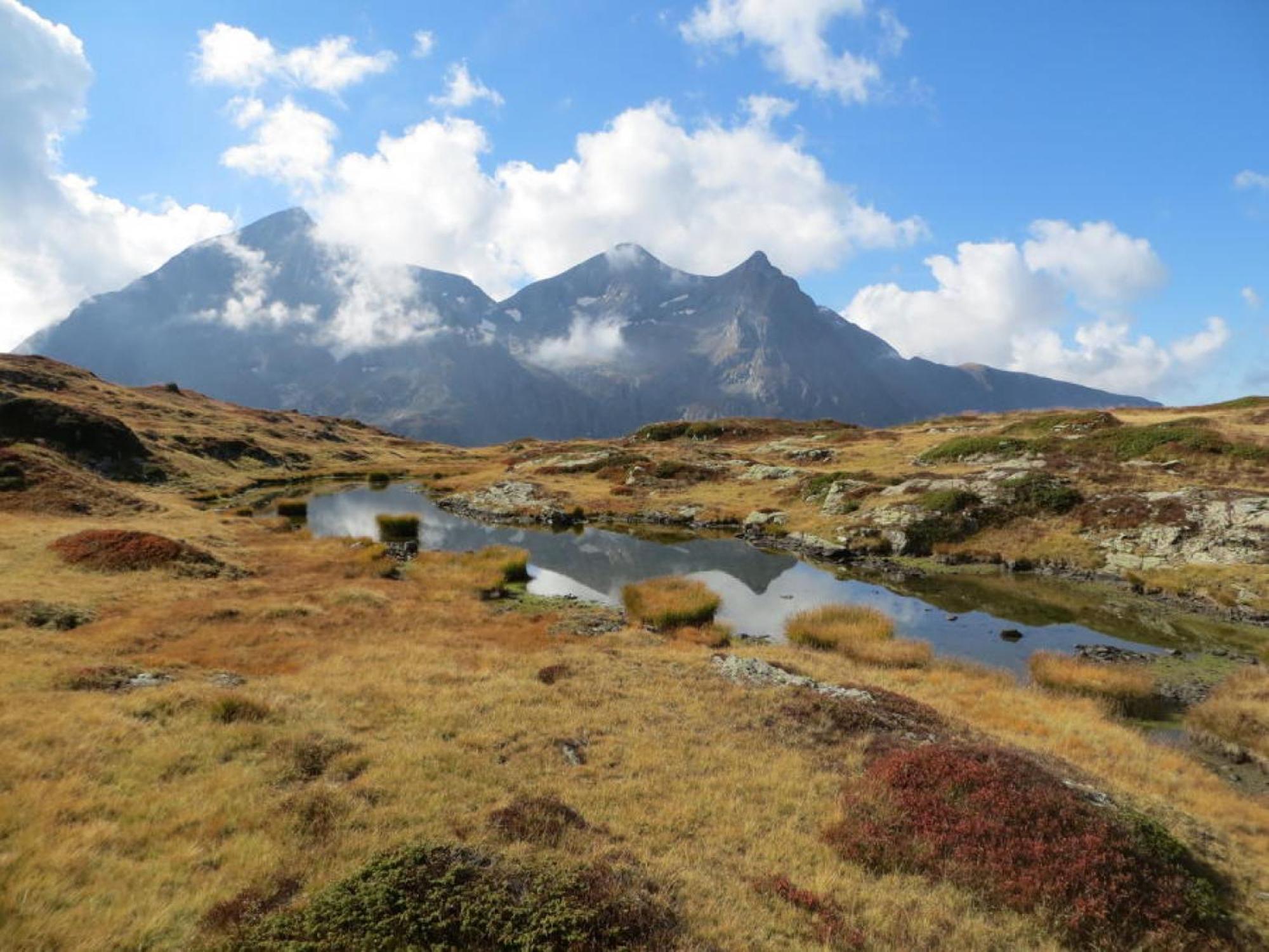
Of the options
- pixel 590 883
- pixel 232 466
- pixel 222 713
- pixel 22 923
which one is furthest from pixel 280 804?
pixel 232 466

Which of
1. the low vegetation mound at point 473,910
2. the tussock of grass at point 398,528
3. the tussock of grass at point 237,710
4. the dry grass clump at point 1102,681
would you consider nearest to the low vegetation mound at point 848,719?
the dry grass clump at point 1102,681

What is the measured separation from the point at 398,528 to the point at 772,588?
36.0 m

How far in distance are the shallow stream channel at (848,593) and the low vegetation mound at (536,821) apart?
2215 centimetres

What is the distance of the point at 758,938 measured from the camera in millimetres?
9156

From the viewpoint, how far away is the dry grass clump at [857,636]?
27969 mm

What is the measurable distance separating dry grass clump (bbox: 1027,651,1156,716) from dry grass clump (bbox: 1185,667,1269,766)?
149 cm

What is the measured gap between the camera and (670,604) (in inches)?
1332

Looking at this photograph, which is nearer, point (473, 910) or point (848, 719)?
point (473, 910)

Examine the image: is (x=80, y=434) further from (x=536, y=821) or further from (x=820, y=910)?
(x=820, y=910)

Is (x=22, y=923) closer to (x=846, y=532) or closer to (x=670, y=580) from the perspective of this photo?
(x=670, y=580)

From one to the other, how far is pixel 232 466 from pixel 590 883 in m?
114

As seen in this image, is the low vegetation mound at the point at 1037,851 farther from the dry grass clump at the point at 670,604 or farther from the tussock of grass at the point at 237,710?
the dry grass clump at the point at 670,604

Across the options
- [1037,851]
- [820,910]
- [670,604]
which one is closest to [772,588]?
[670,604]

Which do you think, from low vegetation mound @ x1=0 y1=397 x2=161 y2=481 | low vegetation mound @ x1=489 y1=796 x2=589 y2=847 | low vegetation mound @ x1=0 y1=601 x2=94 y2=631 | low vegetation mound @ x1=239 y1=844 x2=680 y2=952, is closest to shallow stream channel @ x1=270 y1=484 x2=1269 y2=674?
low vegetation mound @ x1=489 y1=796 x2=589 y2=847
